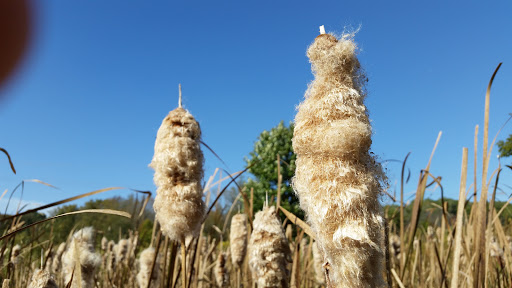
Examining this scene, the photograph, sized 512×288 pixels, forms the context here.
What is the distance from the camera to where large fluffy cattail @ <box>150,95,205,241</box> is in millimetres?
2562

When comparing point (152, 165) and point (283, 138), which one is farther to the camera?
point (283, 138)

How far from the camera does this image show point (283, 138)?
34.8 m

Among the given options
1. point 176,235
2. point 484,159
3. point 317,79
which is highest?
point 317,79

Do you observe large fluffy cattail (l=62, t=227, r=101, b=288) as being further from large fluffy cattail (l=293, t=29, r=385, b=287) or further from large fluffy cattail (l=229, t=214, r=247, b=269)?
large fluffy cattail (l=293, t=29, r=385, b=287)


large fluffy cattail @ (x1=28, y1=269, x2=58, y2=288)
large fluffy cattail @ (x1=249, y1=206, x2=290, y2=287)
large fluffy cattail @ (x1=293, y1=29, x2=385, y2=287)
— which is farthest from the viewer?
large fluffy cattail @ (x1=249, y1=206, x2=290, y2=287)

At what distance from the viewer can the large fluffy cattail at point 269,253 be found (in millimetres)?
2748

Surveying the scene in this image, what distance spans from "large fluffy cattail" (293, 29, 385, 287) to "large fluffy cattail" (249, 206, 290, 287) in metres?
1.29

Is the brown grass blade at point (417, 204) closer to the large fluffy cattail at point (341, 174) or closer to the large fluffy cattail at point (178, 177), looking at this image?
the large fluffy cattail at point (341, 174)

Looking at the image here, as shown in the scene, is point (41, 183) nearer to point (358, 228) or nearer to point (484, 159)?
point (358, 228)

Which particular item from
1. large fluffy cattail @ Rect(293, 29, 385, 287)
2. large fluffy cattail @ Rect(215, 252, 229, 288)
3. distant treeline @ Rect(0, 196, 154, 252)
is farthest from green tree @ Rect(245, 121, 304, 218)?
large fluffy cattail @ Rect(293, 29, 385, 287)

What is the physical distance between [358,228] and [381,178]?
9.9 inches

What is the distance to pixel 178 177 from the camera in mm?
2650

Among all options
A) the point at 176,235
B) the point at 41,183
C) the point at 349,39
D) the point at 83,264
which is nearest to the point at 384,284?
the point at 349,39

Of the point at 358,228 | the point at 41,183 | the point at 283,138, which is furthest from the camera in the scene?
the point at 283,138
